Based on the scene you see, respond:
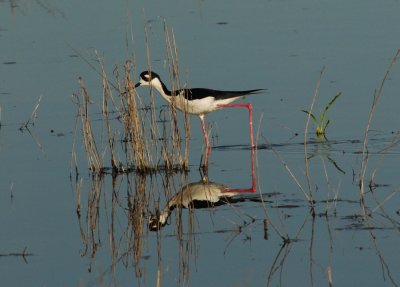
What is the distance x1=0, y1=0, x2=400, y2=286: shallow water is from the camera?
19.2 feet

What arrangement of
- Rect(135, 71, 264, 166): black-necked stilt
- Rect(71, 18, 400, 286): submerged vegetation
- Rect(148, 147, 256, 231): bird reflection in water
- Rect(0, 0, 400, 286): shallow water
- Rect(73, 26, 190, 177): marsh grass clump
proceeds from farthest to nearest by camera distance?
1. Rect(135, 71, 264, 166): black-necked stilt
2. Rect(73, 26, 190, 177): marsh grass clump
3. Rect(148, 147, 256, 231): bird reflection in water
4. Rect(71, 18, 400, 286): submerged vegetation
5. Rect(0, 0, 400, 286): shallow water

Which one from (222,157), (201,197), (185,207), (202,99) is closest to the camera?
(185,207)

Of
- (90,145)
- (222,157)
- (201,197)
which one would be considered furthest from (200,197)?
(222,157)

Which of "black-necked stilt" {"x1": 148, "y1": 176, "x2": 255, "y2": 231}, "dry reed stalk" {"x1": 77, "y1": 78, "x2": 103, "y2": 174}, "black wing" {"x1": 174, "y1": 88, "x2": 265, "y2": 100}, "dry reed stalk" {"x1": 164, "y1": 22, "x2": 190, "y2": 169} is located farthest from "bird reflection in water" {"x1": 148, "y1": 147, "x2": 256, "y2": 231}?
"black wing" {"x1": 174, "y1": 88, "x2": 265, "y2": 100}

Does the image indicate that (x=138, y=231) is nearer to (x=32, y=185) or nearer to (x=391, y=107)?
(x=32, y=185)

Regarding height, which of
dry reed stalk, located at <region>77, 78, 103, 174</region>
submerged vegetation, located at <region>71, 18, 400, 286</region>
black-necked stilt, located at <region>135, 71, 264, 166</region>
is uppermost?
black-necked stilt, located at <region>135, 71, 264, 166</region>

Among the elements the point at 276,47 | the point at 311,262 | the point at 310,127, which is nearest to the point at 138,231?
the point at 311,262

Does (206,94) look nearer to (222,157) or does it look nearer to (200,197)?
(222,157)

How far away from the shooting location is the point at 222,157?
859 centimetres

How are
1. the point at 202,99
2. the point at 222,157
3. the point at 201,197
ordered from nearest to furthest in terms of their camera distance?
the point at 201,197
the point at 222,157
the point at 202,99

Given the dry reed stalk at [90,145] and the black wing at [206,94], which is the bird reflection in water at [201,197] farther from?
the black wing at [206,94]

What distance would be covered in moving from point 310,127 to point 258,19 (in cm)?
456

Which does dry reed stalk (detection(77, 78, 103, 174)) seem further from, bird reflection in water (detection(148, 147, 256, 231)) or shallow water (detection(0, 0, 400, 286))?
bird reflection in water (detection(148, 147, 256, 231))

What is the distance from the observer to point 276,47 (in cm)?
1215
